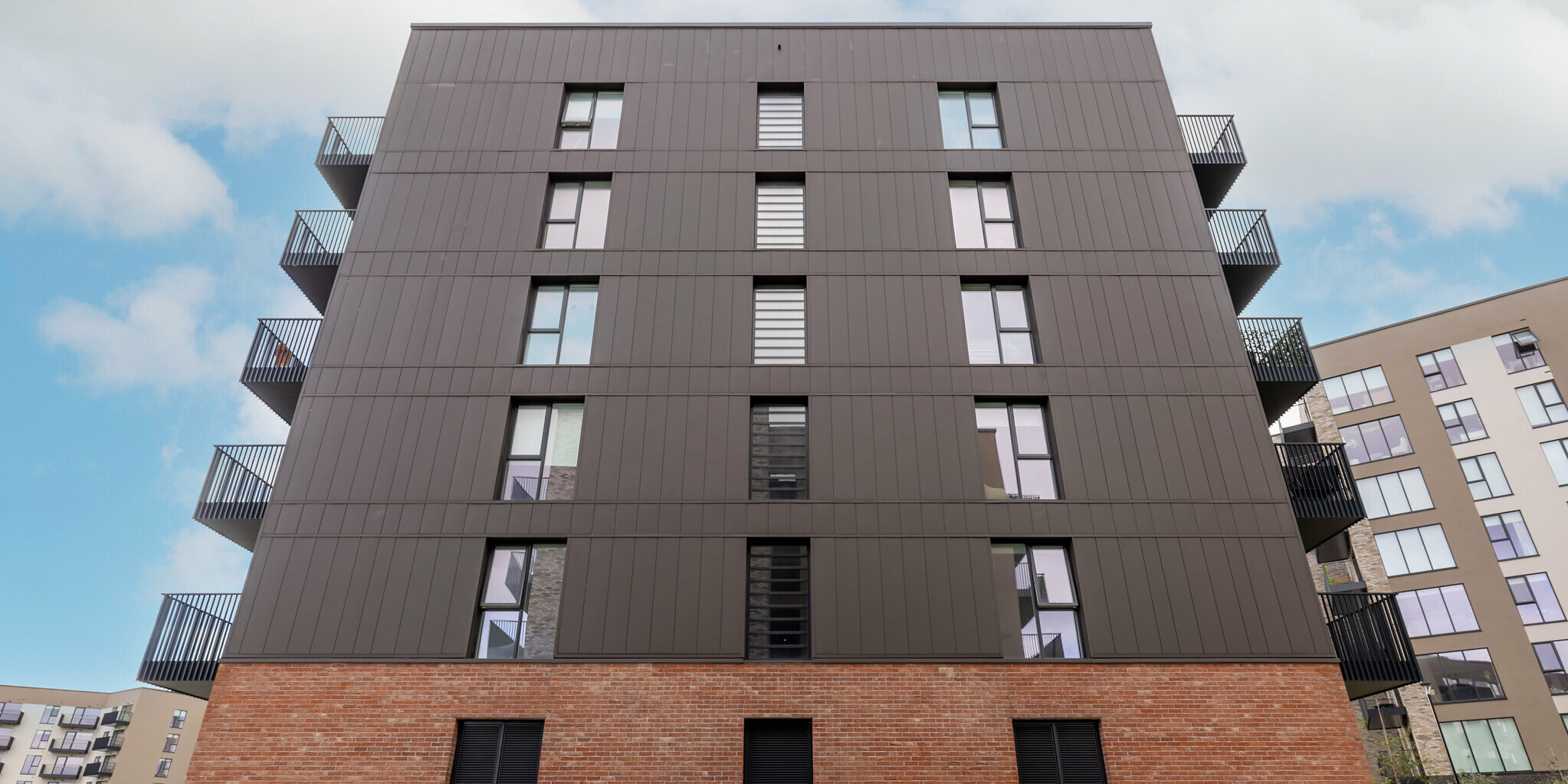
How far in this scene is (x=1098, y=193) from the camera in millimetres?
16719

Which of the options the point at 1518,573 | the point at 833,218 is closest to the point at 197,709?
the point at 833,218

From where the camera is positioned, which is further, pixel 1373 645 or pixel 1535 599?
pixel 1535 599

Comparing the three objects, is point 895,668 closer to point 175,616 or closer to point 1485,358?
point 175,616

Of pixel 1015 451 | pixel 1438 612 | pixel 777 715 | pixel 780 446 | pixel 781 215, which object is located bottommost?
pixel 777 715

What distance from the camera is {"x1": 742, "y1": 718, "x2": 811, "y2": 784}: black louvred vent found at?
1175 cm

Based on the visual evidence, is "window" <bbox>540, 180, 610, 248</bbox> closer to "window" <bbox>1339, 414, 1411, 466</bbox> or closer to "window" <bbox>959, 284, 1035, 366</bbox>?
"window" <bbox>959, 284, 1035, 366</bbox>

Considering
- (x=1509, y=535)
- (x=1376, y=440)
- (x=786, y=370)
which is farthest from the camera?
(x=1376, y=440)

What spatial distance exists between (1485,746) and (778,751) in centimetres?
3621

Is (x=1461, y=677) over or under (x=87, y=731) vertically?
under

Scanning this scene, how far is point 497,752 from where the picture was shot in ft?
38.8

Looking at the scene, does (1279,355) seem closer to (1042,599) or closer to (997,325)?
(997,325)

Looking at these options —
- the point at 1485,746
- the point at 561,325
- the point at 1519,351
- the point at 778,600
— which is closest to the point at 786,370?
the point at 778,600

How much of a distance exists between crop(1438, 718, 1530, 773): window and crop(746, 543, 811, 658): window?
115 ft

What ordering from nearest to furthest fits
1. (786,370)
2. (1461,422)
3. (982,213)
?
1. (786,370)
2. (982,213)
3. (1461,422)
